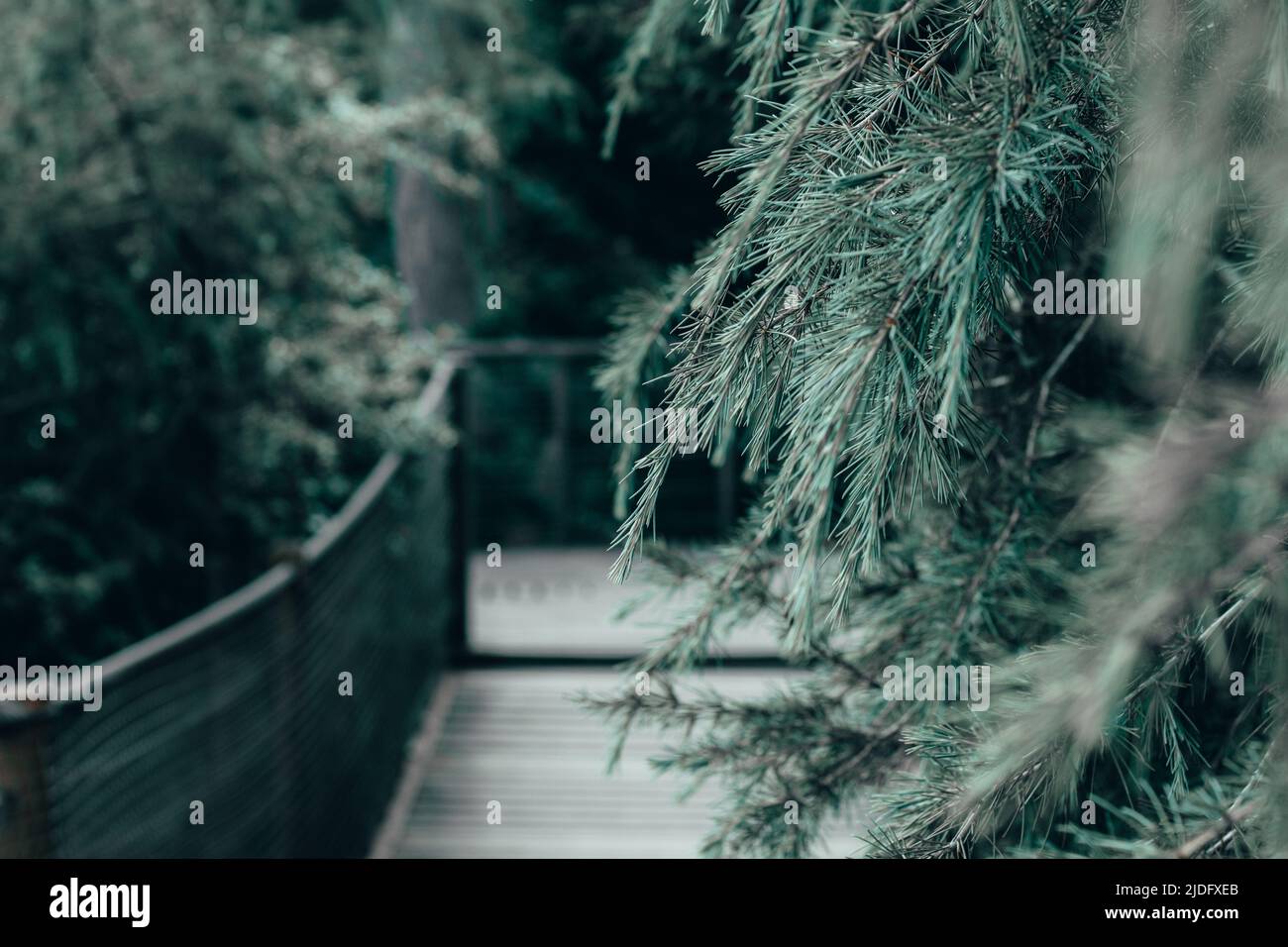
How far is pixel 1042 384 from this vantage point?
1.97 meters

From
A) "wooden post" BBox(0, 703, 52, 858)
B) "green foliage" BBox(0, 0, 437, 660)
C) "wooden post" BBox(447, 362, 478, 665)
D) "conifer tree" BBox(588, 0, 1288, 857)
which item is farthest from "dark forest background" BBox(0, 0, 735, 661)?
"conifer tree" BBox(588, 0, 1288, 857)

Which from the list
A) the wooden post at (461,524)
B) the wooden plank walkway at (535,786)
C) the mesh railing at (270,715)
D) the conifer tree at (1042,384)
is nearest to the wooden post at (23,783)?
the mesh railing at (270,715)

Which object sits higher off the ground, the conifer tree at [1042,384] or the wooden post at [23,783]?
the conifer tree at [1042,384]

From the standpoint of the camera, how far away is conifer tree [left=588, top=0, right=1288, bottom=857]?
940 millimetres

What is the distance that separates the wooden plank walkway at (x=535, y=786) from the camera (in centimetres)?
454

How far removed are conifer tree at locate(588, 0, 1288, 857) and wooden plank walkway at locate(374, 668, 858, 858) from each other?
8.53 feet

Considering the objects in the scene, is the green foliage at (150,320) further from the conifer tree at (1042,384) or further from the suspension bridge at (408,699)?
Result: the conifer tree at (1042,384)

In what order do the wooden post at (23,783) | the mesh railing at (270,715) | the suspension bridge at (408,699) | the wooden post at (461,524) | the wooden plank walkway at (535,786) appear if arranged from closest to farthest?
the wooden post at (23,783), the mesh railing at (270,715), the suspension bridge at (408,699), the wooden plank walkway at (535,786), the wooden post at (461,524)

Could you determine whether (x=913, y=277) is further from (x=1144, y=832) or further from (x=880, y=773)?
(x=880, y=773)

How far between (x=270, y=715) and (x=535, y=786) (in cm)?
162

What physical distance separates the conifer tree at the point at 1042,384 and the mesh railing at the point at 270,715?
4.37ft

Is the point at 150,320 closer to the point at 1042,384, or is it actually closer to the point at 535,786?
the point at 535,786

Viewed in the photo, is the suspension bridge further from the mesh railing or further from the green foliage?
the green foliage

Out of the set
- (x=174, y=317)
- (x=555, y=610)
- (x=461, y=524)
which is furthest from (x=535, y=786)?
(x=174, y=317)
